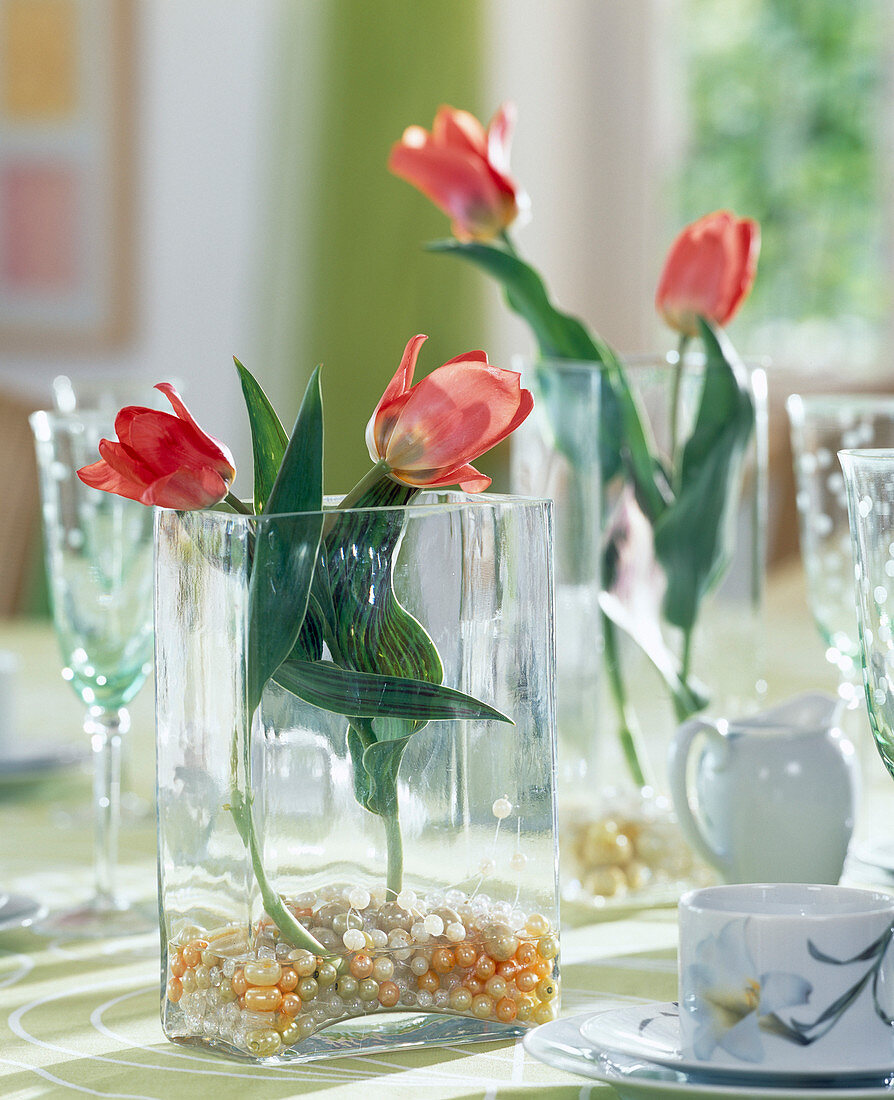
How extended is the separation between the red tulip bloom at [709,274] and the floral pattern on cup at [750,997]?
0.40 m

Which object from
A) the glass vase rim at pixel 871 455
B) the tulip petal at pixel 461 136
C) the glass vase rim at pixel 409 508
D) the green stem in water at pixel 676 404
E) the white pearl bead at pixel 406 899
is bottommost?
the white pearl bead at pixel 406 899

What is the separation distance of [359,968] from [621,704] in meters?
0.30

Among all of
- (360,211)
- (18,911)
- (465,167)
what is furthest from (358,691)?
(360,211)

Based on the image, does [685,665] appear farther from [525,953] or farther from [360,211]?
[360,211]

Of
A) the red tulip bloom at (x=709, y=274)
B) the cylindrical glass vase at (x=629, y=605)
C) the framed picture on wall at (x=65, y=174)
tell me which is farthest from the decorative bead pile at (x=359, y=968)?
the framed picture on wall at (x=65, y=174)

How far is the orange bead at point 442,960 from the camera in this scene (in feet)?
1.74

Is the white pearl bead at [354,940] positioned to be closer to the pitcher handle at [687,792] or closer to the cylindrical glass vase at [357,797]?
the cylindrical glass vase at [357,797]

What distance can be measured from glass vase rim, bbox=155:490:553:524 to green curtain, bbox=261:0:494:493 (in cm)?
292

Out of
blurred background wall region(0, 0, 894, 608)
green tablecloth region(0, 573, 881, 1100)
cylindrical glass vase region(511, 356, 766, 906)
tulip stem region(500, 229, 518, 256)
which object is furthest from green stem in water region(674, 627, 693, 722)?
blurred background wall region(0, 0, 894, 608)

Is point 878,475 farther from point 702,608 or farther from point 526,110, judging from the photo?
point 526,110

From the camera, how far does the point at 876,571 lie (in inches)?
20.9

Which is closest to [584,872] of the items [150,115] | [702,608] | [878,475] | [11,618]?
[702,608]

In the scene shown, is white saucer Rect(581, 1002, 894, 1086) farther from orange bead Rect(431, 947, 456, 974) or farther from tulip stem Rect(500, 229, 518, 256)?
tulip stem Rect(500, 229, 518, 256)

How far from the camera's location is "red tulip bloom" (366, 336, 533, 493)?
1.65ft
